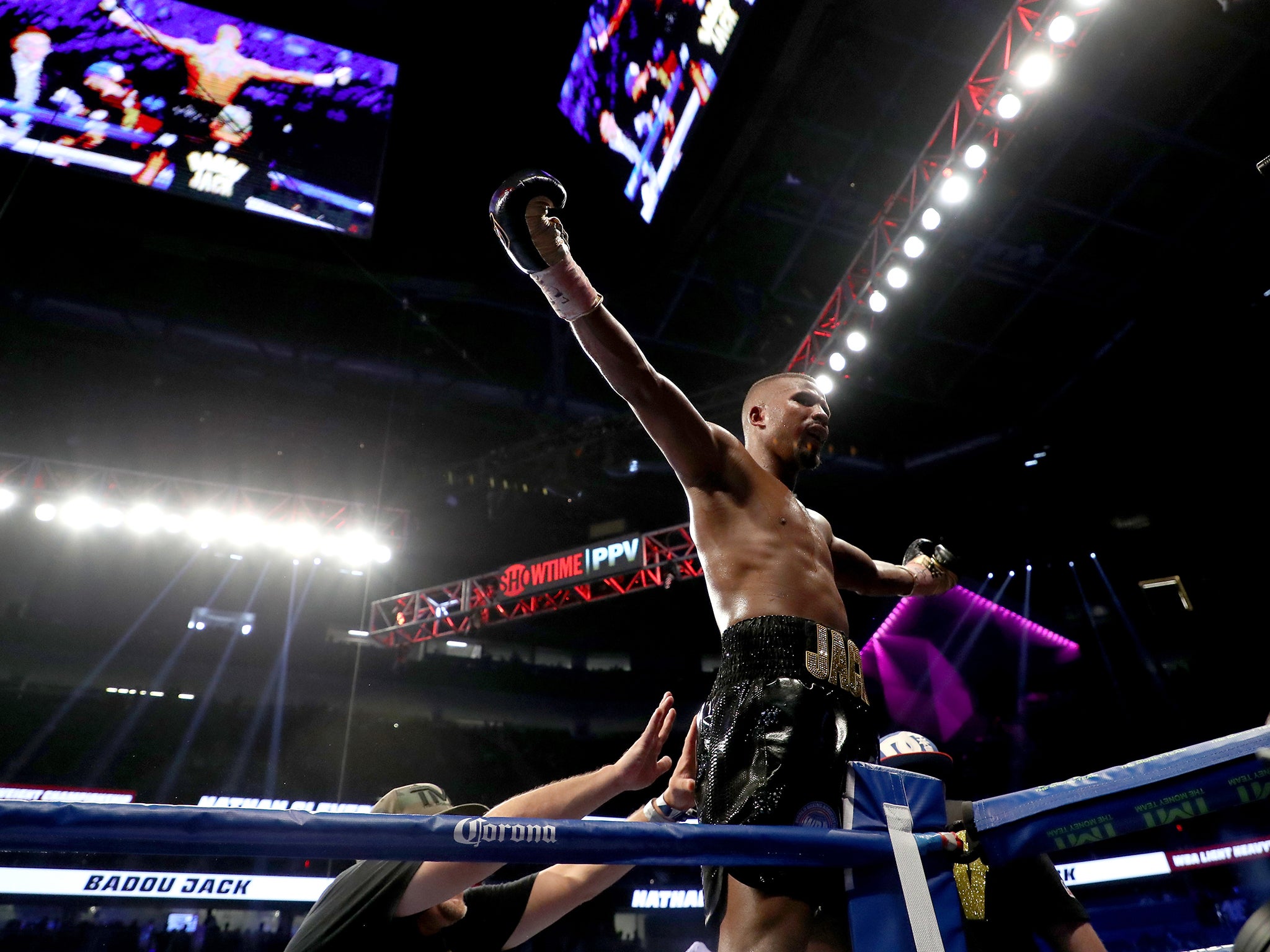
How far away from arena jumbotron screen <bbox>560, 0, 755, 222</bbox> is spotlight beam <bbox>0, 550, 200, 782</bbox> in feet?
37.4

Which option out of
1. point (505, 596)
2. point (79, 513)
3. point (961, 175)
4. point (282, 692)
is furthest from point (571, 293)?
point (282, 692)

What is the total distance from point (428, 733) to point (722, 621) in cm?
1303

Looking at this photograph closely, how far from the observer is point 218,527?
9703mm

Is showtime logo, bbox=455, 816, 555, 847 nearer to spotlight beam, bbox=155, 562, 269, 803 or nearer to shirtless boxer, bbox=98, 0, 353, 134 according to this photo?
shirtless boxer, bbox=98, 0, 353, 134

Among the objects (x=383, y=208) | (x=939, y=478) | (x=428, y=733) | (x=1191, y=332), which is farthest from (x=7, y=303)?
(x=1191, y=332)

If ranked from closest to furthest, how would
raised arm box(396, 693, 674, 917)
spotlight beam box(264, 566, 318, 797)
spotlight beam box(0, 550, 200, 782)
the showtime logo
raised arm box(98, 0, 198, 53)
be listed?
the showtime logo, raised arm box(396, 693, 674, 917), raised arm box(98, 0, 198, 53), spotlight beam box(0, 550, 200, 782), spotlight beam box(264, 566, 318, 797)

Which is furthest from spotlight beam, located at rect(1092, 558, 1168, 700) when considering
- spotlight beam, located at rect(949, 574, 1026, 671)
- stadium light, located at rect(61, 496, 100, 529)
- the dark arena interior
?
stadium light, located at rect(61, 496, 100, 529)

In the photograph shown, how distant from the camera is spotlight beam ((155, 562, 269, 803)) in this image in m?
11.1

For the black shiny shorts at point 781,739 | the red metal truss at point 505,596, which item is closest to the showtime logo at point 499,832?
the black shiny shorts at point 781,739

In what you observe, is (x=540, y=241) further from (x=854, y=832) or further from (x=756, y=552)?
(x=854, y=832)

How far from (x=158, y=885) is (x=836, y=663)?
1050 cm

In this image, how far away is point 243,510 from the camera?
9.77 meters

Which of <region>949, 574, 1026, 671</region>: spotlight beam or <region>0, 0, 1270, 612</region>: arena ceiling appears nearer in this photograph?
<region>0, 0, 1270, 612</region>: arena ceiling

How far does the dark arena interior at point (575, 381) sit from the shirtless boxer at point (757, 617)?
2963 mm
